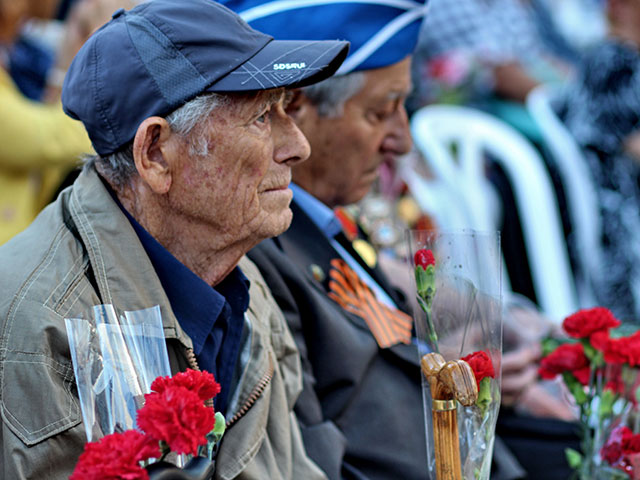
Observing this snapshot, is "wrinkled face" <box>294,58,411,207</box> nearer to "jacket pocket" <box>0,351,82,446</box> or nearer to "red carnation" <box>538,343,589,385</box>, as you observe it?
"red carnation" <box>538,343,589,385</box>

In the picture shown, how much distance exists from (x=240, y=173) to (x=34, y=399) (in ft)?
1.93

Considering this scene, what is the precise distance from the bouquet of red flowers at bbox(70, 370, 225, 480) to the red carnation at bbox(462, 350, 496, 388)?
541 millimetres

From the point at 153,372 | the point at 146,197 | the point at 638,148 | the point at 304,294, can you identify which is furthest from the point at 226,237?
the point at 638,148

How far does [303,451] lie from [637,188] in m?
3.04

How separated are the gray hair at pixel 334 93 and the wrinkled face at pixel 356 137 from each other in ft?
0.06

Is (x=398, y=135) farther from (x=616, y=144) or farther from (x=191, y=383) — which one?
(x=616, y=144)

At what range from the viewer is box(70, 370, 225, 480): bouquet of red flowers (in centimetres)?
113

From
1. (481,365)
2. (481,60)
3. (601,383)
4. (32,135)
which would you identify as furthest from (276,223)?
(481,60)

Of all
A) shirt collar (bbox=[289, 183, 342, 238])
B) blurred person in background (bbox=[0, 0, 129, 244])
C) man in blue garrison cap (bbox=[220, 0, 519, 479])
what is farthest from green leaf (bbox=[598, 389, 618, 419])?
blurred person in background (bbox=[0, 0, 129, 244])

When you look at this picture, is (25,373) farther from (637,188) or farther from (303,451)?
(637,188)

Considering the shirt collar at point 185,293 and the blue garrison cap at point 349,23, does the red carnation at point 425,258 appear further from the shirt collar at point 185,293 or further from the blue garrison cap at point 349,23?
the blue garrison cap at point 349,23

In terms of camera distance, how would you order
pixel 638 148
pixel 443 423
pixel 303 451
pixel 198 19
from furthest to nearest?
pixel 638 148 → pixel 303 451 → pixel 198 19 → pixel 443 423

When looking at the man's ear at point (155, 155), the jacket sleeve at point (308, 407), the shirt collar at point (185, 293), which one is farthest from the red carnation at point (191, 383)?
the jacket sleeve at point (308, 407)

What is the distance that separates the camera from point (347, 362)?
2.22m
